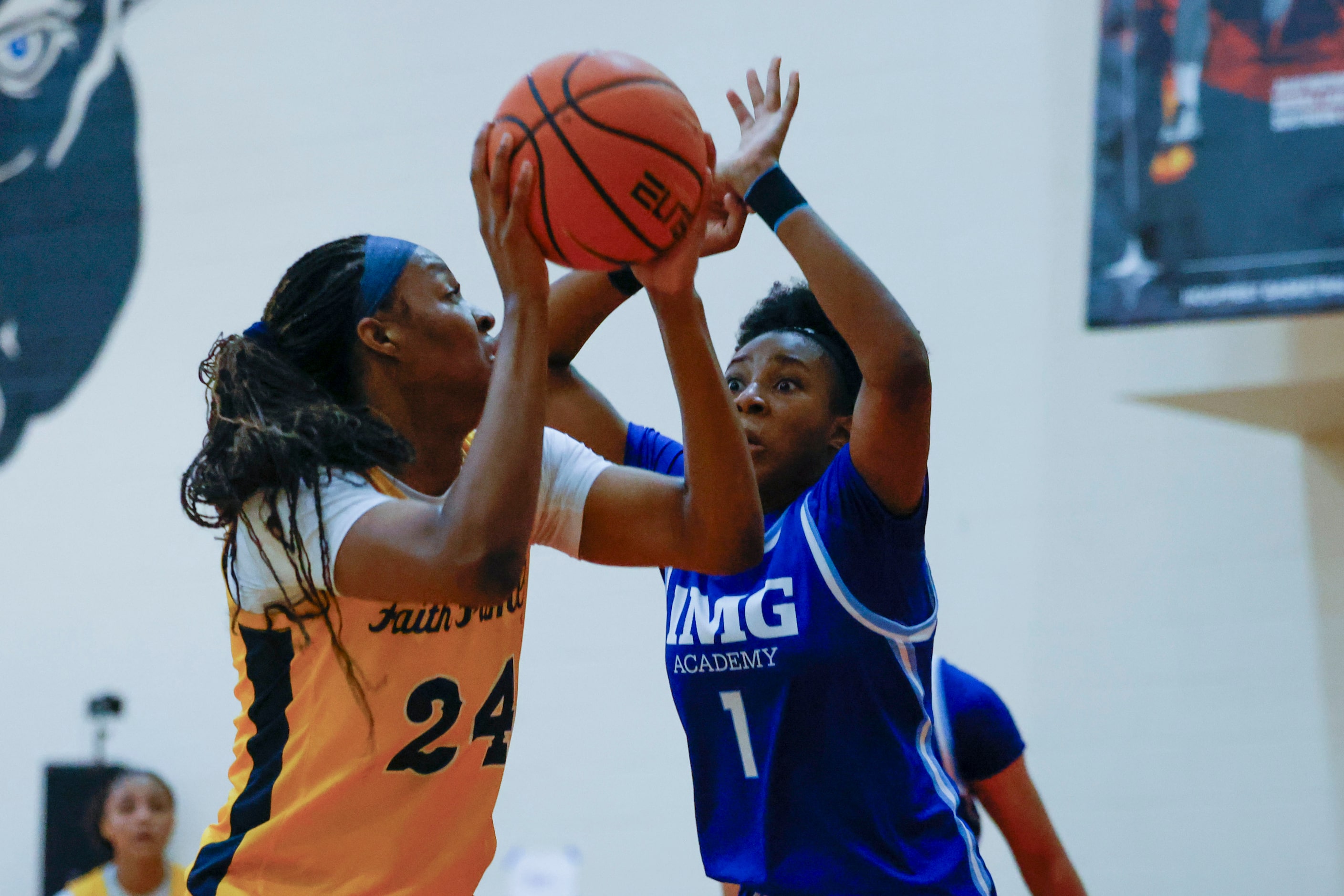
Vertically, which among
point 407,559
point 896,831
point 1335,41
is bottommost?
point 896,831

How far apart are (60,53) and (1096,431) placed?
16.0 ft

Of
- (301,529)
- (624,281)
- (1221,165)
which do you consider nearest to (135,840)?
(624,281)

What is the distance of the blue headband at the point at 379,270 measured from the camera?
6.23 feet

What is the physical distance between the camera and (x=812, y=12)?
4.92 m

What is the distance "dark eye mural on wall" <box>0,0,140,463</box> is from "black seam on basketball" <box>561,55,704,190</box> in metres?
4.53

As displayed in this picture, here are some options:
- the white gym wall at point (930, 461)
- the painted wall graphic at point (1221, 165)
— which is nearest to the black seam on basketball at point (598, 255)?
the painted wall graphic at point (1221, 165)

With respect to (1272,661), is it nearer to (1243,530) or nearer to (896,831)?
(1243,530)

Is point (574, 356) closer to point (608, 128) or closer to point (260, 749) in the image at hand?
point (608, 128)

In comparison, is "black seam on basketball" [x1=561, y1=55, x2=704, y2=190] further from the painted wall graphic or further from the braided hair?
the painted wall graphic

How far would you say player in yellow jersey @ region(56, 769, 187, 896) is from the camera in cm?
486

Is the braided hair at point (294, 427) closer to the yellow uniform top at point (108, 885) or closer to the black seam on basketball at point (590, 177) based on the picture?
the black seam on basketball at point (590, 177)

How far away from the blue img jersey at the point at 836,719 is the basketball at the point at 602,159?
581 mm

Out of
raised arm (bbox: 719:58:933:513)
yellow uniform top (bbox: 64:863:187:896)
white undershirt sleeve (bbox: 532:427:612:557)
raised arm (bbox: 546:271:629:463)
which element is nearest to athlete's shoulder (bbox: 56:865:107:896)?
yellow uniform top (bbox: 64:863:187:896)

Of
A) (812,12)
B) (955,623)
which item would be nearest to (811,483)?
(955,623)
